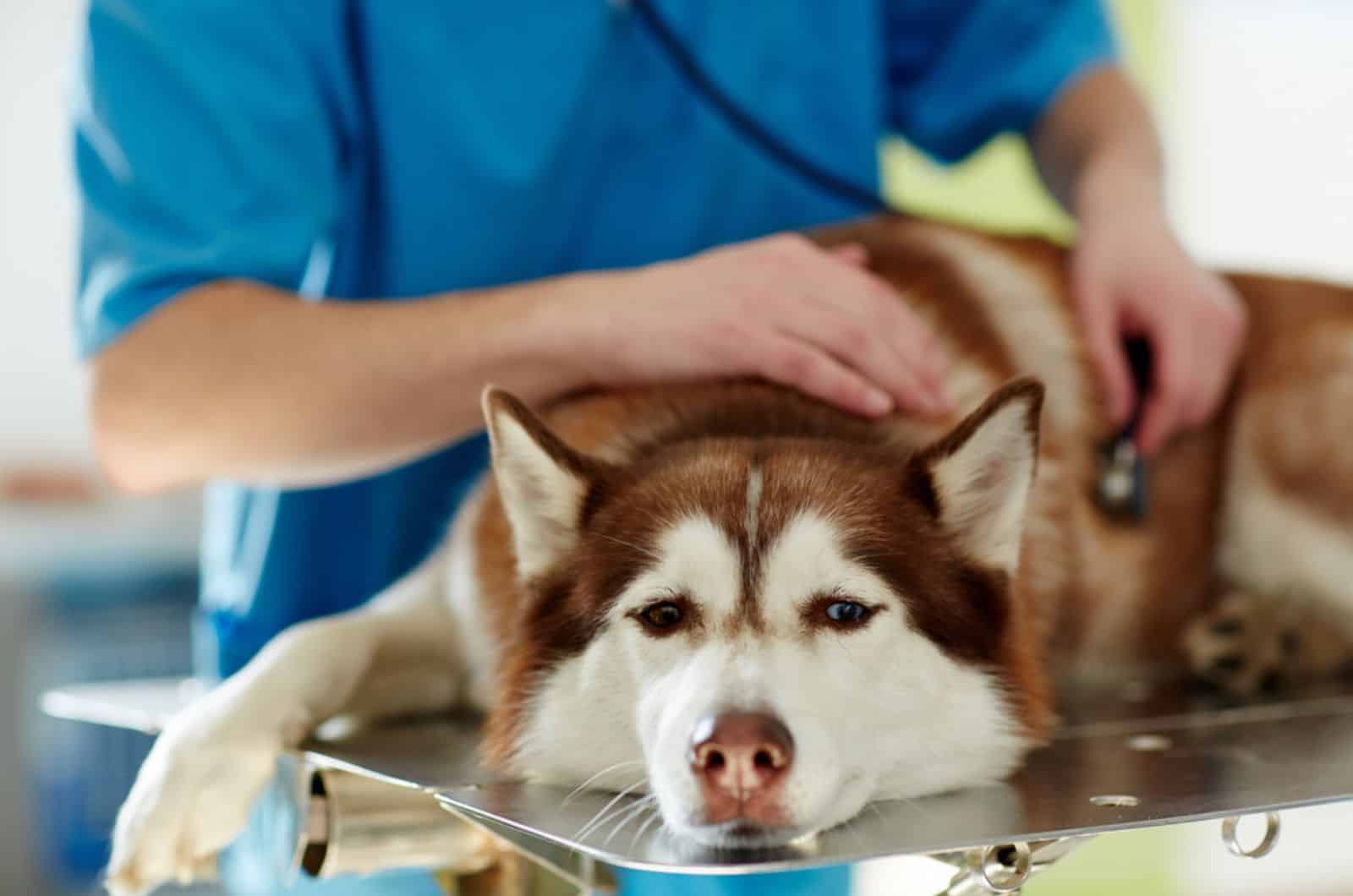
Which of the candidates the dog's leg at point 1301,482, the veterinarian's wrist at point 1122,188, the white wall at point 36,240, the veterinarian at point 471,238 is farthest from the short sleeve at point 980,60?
the white wall at point 36,240

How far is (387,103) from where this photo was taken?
A: 4.58 feet

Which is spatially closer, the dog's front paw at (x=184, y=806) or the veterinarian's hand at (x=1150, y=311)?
the dog's front paw at (x=184, y=806)

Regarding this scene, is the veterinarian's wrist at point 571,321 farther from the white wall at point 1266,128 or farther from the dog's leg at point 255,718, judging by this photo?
the white wall at point 1266,128

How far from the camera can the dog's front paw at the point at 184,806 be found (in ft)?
3.13

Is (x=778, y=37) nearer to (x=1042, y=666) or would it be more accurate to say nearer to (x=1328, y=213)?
(x=1042, y=666)

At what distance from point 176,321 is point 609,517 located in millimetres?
463

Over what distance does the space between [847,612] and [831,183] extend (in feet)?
2.36

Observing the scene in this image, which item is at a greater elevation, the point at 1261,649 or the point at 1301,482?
the point at 1301,482

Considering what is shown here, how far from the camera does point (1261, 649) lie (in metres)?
1.39

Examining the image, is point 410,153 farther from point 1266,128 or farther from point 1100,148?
point 1266,128

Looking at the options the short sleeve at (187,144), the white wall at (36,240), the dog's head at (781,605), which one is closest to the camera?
the dog's head at (781,605)

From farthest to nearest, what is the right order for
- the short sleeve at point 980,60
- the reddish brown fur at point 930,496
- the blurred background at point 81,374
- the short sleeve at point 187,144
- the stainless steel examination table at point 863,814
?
1. the blurred background at point 81,374
2. the short sleeve at point 980,60
3. the short sleeve at point 187,144
4. the reddish brown fur at point 930,496
5. the stainless steel examination table at point 863,814

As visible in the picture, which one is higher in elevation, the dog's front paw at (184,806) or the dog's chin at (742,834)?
the dog's front paw at (184,806)

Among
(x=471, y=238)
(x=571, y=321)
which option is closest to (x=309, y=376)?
(x=571, y=321)
